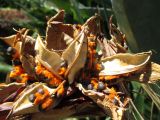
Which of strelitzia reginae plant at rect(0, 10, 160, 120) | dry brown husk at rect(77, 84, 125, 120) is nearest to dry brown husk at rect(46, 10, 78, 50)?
strelitzia reginae plant at rect(0, 10, 160, 120)

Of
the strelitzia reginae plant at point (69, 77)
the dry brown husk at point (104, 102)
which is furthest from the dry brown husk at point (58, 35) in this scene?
the dry brown husk at point (104, 102)

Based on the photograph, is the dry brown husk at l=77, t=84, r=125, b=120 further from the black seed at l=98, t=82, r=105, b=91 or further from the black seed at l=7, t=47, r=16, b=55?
the black seed at l=7, t=47, r=16, b=55

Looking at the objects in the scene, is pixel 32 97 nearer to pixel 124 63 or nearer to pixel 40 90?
pixel 40 90

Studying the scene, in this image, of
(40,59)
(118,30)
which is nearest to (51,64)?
(40,59)

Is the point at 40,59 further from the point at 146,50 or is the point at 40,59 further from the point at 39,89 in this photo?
the point at 146,50

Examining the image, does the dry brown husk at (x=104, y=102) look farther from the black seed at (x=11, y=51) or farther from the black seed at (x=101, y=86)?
the black seed at (x=11, y=51)

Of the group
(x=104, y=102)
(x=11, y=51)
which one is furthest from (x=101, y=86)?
(x=11, y=51)

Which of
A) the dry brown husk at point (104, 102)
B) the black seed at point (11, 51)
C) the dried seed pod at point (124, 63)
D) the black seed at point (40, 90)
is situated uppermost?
the black seed at point (11, 51)
